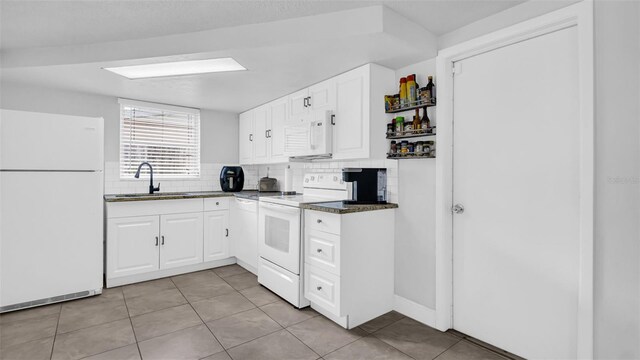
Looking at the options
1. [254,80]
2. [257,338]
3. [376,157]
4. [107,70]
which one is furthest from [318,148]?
[107,70]

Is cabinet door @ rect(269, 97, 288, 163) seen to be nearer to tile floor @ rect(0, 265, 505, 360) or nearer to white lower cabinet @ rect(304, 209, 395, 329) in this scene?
white lower cabinet @ rect(304, 209, 395, 329)

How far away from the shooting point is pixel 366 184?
8.71ft

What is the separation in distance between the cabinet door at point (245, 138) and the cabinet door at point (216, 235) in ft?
3.00

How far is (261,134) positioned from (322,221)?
78.3 inches

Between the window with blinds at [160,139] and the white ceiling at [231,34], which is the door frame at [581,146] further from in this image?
the window with blinds at [160,139]

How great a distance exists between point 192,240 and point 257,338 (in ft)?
6.01

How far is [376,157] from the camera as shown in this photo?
254 centimetres

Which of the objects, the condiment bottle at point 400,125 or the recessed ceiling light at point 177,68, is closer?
the condiment bottle at point 400,125

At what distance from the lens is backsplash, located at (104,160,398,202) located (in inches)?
107

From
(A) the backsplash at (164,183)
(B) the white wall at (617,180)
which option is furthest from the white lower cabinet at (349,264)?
(A) the backsplash at (164,183)

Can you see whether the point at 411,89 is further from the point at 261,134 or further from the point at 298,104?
the point at 261,134

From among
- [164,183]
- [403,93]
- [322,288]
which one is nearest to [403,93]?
[403,93]

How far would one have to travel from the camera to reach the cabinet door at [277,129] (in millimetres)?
3516

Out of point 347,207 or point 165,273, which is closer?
point 347,207
